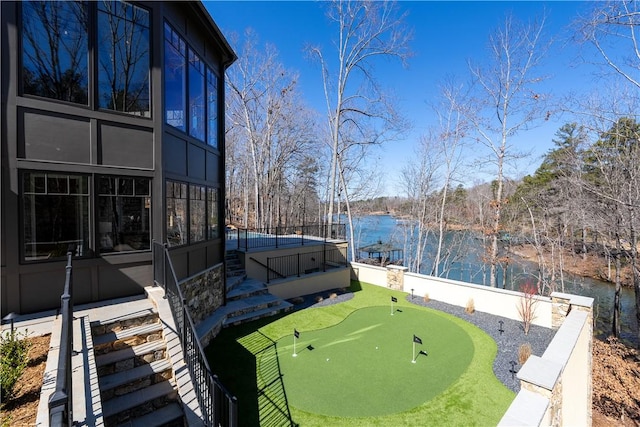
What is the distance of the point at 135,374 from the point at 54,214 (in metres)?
2.78

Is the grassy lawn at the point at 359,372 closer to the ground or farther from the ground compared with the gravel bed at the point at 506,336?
farther from the ground

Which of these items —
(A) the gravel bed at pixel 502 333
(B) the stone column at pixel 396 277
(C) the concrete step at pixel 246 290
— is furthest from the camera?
(B) the stone column at pixel 396 277

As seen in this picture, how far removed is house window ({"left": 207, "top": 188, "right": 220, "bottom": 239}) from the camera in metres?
7.57

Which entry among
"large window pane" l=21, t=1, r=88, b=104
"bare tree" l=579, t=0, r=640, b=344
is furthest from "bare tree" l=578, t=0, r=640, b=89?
"large window pane" l=21, t=1, r=88, b=104

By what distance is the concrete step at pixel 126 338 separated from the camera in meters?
3.95

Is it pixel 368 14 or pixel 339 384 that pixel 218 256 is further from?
pixel 368 14

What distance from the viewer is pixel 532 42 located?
12961 mm

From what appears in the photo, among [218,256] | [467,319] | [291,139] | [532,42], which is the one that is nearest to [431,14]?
[532,42]

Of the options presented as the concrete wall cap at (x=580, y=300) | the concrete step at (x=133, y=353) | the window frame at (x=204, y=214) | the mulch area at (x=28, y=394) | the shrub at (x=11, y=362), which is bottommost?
the concrete wall cap at (x=580, y=300)

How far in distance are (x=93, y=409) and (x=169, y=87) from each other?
5486mm

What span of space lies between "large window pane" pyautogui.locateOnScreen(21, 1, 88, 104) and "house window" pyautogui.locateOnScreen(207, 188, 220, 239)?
343 centimetres

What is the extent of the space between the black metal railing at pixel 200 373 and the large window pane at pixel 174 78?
8.78ft

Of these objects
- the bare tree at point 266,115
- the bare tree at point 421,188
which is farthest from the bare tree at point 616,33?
the bare tree at point 266,115

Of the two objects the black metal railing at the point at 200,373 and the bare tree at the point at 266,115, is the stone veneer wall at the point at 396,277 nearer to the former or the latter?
the black metal railing at the point at 200,373
